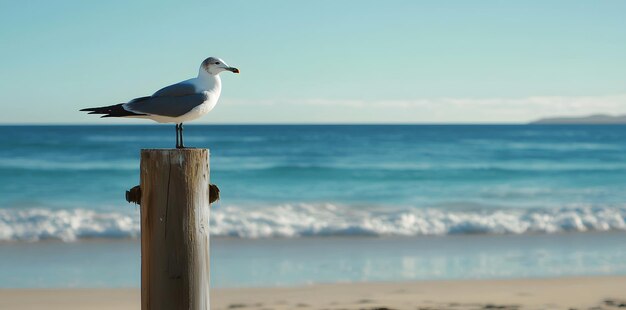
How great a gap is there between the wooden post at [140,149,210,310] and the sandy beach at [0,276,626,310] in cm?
352

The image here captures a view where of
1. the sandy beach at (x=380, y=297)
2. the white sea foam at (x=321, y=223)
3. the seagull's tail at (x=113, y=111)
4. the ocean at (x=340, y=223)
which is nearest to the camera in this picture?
the seagull's tail at (x=113, y=111)

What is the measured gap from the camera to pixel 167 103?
12.9ft

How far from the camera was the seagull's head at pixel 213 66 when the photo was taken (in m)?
4.05

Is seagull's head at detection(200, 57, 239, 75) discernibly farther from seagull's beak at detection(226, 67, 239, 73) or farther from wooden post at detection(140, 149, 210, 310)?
wooden post at detection(140, 149, 210, 310)

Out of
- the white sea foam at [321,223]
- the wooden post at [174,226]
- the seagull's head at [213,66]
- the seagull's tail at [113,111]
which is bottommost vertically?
the wooden post at [174,226]

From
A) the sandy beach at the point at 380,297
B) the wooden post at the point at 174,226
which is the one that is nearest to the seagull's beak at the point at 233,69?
the wooden post at the point at 174,226

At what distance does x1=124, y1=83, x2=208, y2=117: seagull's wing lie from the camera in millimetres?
3922

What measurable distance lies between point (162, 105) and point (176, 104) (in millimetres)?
66

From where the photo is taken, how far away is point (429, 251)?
9766 millimetres

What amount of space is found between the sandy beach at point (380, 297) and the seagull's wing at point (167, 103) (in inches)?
131

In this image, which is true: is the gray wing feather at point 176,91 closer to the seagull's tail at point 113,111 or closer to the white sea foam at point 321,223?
the seagull's tail at point 113,111

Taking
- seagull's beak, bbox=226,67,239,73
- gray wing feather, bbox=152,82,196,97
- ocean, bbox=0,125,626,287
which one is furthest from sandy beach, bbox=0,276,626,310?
gray wing feather, bbox=152,82,196,97

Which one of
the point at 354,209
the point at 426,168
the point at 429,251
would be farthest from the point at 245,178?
the point at 429,251

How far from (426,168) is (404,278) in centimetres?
1924
